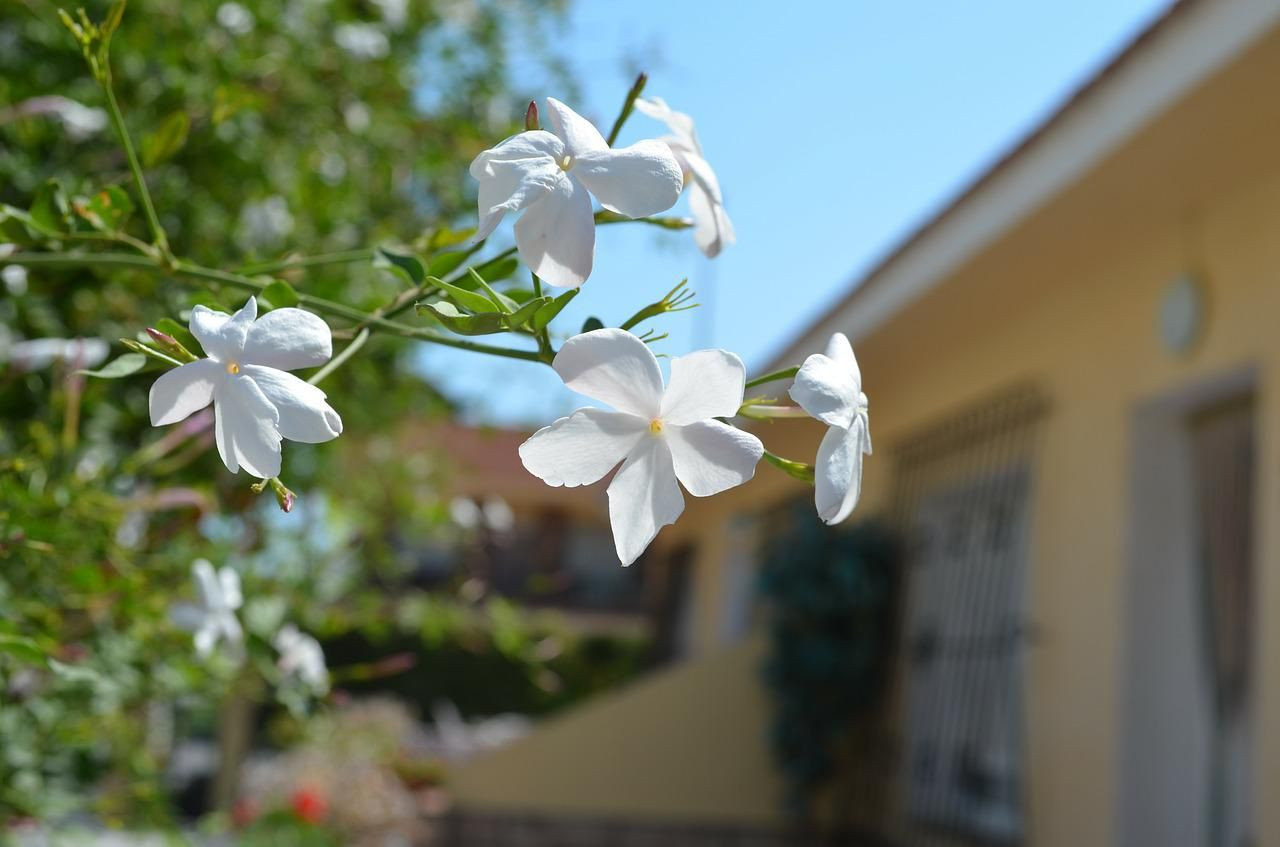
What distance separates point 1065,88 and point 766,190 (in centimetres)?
183

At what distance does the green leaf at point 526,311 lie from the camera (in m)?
0.66

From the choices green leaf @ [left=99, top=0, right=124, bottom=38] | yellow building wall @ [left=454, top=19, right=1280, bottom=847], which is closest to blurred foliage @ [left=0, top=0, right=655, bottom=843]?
green leaf @ [left=99, top=0, right=124, bottom=38]

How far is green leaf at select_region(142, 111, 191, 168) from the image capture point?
42.9 inches

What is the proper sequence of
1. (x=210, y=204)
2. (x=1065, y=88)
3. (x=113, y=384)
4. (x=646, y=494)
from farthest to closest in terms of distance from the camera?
1. (x=1065, y=88)
2. (x=210, y=204)
3. (x=113, y=384)
4. (x=646, y=494)

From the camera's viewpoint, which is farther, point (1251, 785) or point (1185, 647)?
point (1185, 647)

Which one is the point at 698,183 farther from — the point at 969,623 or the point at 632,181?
the point at 969,623

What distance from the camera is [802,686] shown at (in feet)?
16.9

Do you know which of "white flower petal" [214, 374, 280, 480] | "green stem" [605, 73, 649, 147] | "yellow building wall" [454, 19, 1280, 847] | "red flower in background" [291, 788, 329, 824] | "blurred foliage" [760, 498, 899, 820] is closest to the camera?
"white flower petal" [214, 374, 280, 480]

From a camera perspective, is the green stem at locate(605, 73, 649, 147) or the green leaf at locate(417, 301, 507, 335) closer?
A: the green leaf at locate(417, 301, 507, 335)

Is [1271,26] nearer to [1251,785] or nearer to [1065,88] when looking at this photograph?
[1065,88]

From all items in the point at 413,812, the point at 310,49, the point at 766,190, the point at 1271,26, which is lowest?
the point at 413,812

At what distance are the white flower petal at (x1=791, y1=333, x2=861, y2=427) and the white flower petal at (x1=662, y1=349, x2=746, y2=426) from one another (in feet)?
0.10

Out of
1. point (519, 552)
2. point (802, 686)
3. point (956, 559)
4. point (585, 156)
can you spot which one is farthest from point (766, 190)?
point (519, 552)

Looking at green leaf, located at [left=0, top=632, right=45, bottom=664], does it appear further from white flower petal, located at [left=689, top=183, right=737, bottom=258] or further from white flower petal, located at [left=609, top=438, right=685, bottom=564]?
white flower petal, located at [left=689, top=183, right=737, bottom=258]
